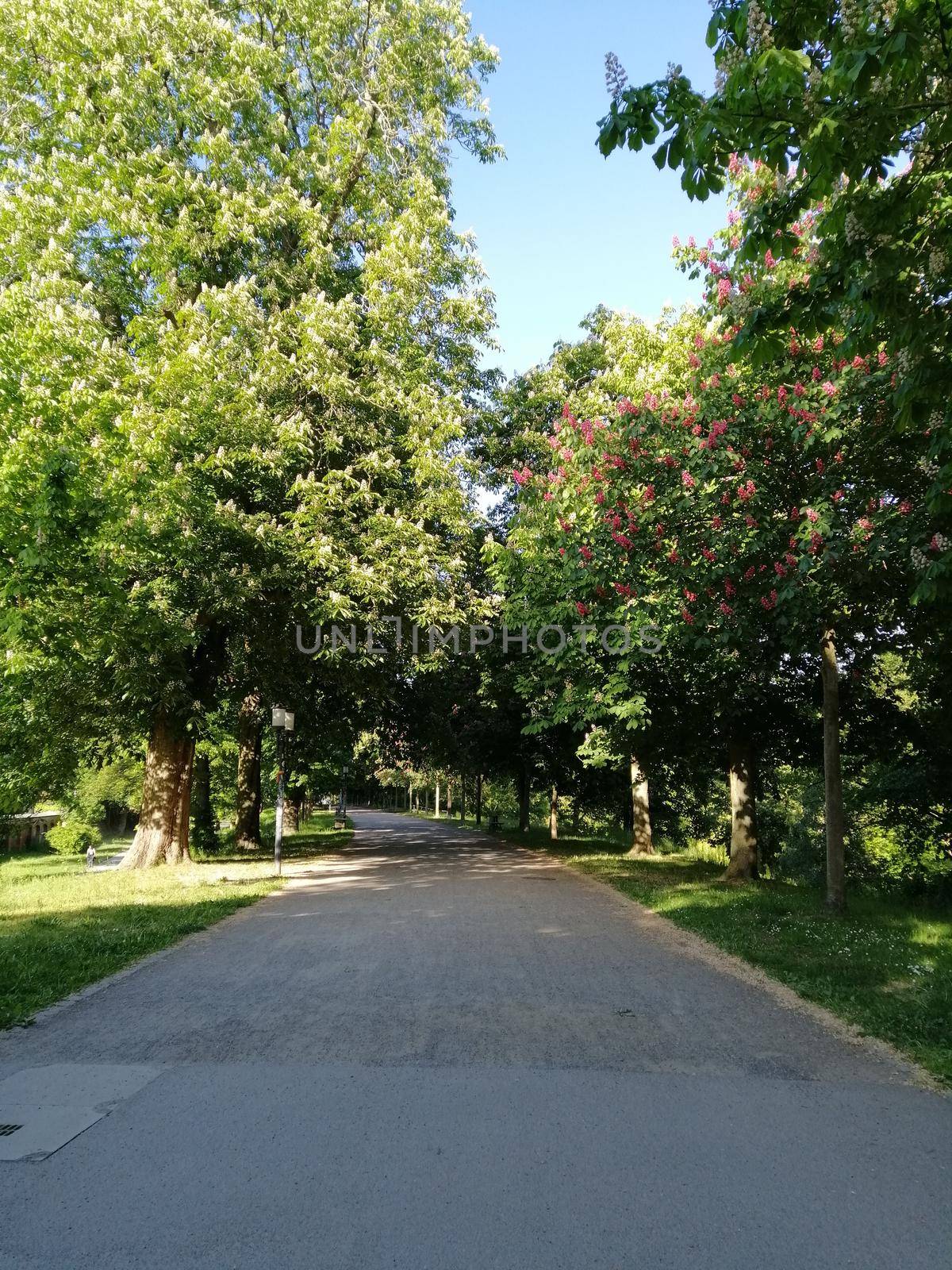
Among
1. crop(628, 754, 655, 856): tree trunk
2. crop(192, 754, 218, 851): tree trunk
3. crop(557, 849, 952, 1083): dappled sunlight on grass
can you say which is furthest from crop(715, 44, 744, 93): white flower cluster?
crop(192, 754, 218, 851): tree trunk

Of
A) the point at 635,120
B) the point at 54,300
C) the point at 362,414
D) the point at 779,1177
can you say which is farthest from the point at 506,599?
the point at 779,1177

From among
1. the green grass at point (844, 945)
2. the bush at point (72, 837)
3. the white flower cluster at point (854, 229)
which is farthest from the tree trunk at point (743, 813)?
the bush at point (72, 837)

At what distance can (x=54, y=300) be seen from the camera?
46.7ft

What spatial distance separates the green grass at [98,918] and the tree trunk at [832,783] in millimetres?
8394

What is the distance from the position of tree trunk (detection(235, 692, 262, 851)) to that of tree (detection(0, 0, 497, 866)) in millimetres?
4755

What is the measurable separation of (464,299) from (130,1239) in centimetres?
1813

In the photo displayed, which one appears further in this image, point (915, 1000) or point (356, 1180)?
point (915, 1000)

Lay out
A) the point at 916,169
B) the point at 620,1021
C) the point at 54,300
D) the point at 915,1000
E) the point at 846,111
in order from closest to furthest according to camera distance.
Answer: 1. the point at 846,111
2. the point at 916,169
3. the point at 620,1021
4. the point at 915,1000
5. the point at 54,300

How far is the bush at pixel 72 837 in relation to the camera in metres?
39.2

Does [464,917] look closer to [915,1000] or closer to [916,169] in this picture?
[915,1000]

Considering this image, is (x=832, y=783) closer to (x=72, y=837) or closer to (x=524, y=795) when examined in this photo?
(x=524, y=795)

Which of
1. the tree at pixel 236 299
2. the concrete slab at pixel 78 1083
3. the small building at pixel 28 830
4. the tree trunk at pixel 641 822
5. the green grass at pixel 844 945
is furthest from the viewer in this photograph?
the small building at pixel 28 830

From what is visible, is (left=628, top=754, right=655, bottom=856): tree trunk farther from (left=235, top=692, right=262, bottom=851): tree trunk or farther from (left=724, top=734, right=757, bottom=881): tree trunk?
(left=235, top=692, right=262, bottom=851): tree trunk

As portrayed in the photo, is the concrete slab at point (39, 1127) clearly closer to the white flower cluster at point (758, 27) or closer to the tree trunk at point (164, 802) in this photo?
the white flower cluster at point (758, 27)
